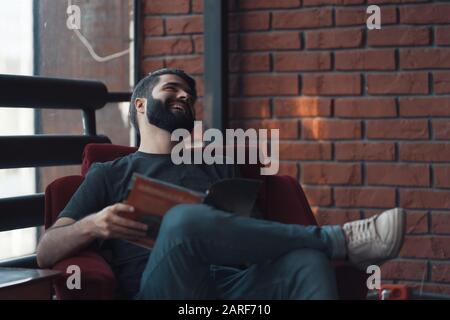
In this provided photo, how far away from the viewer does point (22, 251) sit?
3.27m

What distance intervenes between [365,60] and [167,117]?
1.22 metres

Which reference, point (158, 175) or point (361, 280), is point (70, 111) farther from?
point (361, 280)

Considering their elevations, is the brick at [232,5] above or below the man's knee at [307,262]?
above

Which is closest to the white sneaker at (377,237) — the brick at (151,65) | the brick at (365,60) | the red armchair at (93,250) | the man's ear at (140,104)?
the red armchair at (93,250)

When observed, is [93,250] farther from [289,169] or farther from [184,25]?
[184,25]

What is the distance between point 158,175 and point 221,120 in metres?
1.11

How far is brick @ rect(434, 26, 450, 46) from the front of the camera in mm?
3320

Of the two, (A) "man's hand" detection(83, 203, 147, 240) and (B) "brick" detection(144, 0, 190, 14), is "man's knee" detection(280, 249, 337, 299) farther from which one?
(B) "brick" detection(144, 0, 190, 14)

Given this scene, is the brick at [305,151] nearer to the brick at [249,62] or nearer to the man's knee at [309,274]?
the brick at [249,62]

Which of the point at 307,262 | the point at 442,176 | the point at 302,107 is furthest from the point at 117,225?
the point at 442,176

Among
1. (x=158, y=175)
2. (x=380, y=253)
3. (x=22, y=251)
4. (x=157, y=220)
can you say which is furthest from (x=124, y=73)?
(x=380, y=253)

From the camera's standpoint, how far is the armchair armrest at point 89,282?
2076 mm

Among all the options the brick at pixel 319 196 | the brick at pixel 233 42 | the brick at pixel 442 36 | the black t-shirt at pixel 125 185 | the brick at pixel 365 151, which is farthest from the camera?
the brick at pixel 233 42
